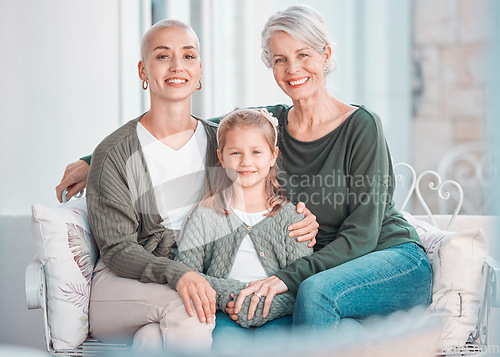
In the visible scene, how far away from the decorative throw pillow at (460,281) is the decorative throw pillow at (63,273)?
32.1 inches

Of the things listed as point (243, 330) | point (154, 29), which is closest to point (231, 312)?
point (243, 330)

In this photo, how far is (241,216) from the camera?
4.15ft

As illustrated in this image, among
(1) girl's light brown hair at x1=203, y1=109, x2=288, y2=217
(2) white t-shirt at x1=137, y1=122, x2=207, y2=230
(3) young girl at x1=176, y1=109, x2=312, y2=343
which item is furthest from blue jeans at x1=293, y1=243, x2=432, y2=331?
(2) white t-shirt at x1=137, y1=122, x2=207, y2=230

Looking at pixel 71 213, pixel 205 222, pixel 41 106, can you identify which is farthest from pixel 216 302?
pixel 41 106

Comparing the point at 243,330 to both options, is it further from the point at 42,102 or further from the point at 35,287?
the point at 42,102

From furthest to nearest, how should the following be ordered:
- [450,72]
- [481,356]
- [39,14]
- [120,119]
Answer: [120,119], [39,14], [481,356], [450,72]

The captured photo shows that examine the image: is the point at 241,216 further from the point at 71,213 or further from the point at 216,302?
the point at 71,213

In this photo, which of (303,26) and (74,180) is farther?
(74,180)

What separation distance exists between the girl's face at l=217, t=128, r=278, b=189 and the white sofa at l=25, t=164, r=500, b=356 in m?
0.41

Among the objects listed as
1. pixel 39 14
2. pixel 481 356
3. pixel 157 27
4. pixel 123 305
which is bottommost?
pixel 481 356

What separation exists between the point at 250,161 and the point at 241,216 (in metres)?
0.13

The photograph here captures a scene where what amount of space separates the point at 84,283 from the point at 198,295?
326 millimetres

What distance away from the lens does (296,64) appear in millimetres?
1333

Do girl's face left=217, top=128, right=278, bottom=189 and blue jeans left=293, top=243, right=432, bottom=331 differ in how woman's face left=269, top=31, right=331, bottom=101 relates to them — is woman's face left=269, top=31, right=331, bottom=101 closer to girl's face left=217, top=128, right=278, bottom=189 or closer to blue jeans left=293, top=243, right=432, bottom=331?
girl's face left=217, top=128, right=278, bottom=189
